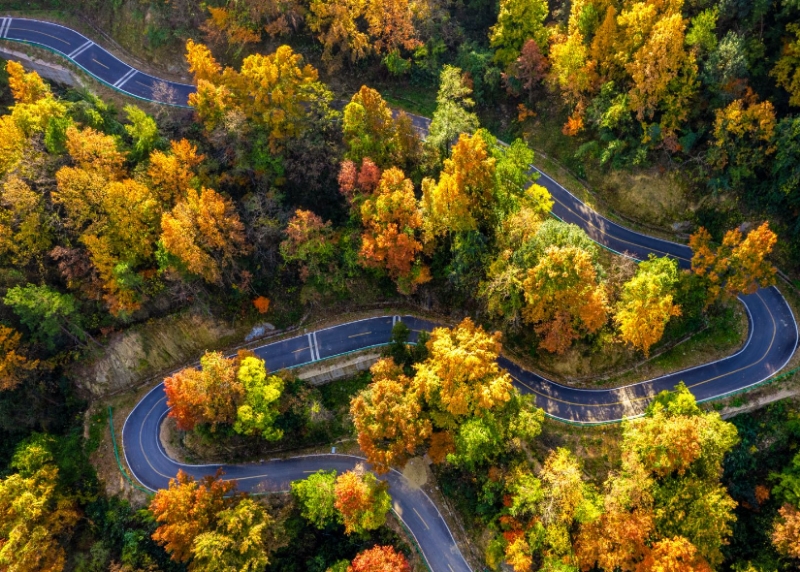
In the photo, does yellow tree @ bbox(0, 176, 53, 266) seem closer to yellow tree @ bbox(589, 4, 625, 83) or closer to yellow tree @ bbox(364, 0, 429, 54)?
yellow tree @ bbox(364, 0, 429, 54)

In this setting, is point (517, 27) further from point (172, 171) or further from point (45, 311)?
point (45, 311)

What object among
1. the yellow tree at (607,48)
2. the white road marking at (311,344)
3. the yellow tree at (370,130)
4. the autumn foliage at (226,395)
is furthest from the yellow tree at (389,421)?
the yellow tree at (607,48)

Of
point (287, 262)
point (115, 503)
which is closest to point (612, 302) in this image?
point (287, 262)

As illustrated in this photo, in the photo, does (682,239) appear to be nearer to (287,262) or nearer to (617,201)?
(617,201)

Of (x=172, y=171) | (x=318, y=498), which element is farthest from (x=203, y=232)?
(x=318, y=498)

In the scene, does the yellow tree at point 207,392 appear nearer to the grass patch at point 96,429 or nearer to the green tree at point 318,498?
the green tree at point 318,498
